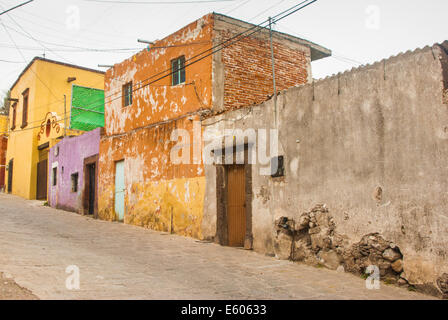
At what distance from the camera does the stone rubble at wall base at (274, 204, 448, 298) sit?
649 centimetres

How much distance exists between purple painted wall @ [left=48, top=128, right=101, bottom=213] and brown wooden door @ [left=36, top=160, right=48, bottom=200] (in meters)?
1.03

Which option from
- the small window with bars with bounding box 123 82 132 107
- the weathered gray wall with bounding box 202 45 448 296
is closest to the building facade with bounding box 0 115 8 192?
the small window with bars with bounding box 123 82 132 107

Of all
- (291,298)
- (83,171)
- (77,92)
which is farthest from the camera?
(77,92)

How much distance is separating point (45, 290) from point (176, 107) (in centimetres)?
793

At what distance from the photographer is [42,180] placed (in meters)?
22.4

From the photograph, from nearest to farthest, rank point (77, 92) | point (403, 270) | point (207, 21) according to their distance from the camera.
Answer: point (403, 270) → point (207, 21) → point (77, 92)

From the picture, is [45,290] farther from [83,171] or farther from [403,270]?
[83,171]

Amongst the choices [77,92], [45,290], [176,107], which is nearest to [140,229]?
[176,107]

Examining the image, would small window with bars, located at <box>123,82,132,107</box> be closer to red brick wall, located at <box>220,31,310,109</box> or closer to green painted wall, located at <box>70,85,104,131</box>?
red brick wall, located at <box>220,31,310,109</box>

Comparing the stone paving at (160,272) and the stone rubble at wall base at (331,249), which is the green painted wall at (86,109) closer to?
the stone paving at (160,272)

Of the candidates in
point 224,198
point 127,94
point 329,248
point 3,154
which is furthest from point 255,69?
point 3,154

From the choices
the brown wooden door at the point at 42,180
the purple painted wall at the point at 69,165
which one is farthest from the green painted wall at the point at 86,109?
the brown wooden door at the point at 42,180

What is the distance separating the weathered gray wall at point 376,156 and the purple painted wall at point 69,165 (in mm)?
10550

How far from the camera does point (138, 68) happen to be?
14.3 m
